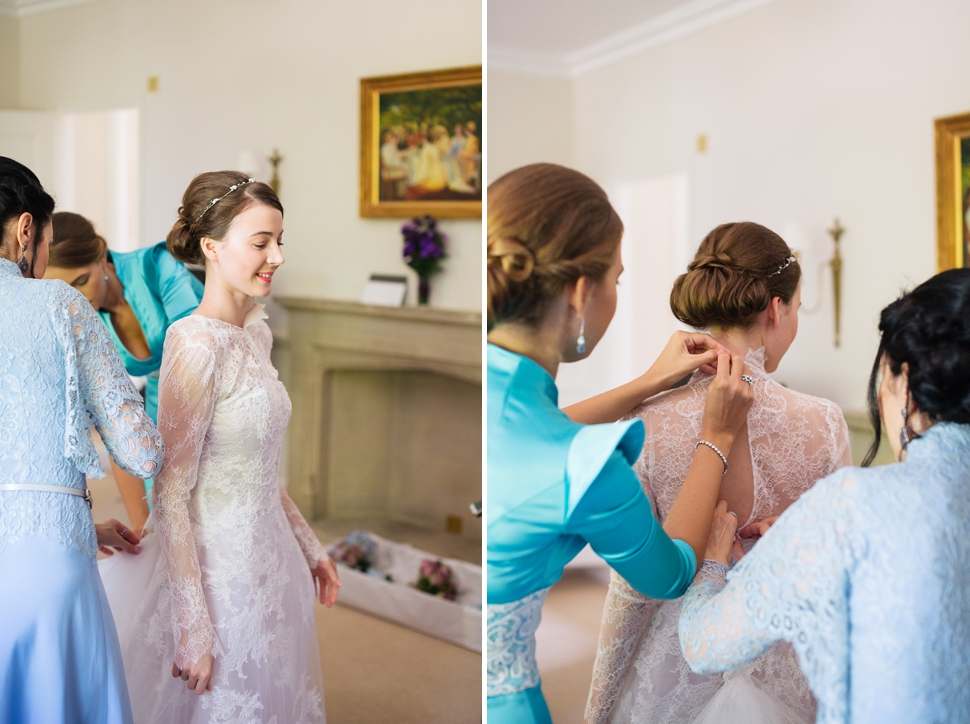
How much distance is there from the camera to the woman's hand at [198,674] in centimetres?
132

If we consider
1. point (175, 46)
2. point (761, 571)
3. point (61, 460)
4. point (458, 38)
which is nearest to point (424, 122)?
point (458, 38)

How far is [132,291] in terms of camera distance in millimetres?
1982

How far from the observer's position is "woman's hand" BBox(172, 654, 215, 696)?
1320 mm

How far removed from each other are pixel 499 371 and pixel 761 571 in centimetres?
45

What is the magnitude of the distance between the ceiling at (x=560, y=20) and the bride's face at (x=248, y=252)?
21.7 inches

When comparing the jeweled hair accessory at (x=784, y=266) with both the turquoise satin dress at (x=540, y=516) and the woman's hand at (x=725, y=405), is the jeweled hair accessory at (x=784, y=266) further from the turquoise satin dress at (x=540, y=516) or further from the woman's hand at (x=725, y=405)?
the turquoise satin dress at (x=540, y=516)

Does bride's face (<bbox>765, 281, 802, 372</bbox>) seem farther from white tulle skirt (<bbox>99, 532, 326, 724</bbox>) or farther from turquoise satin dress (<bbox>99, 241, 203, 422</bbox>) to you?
turquoise satin dress (<bbox>99, 241, 203, 422</bbox>)

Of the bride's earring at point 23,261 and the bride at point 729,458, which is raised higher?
the bride's earring at point 23,261

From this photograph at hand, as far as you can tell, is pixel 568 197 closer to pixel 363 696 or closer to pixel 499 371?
pixel 499 371

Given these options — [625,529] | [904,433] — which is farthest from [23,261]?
[904,433]

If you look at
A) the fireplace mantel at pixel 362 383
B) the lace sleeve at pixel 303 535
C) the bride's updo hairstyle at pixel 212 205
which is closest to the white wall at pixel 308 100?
the fireplace mantel at pixel 362 383

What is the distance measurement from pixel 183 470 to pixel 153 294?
2.66ft

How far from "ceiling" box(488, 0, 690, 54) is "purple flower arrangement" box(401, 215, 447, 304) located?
1.89 meters

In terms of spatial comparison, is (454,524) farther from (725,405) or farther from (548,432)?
(548,432)
